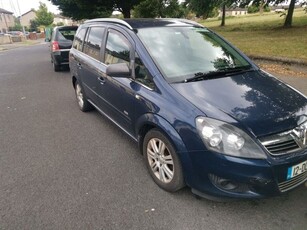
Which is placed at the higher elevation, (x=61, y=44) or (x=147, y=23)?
(x=147, y=23)

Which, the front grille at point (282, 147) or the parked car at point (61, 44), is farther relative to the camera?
the parked car at point (61, 44)

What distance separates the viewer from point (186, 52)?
338 centimetres

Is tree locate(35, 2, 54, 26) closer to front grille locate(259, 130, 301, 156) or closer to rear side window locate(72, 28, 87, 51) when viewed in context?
rear side window locate(72, 28, 87, 51)

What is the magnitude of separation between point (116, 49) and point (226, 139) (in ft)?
6.78

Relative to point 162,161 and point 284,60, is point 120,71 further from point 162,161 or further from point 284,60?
point 284,60

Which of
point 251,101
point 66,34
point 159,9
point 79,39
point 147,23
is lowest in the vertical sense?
point 159,9

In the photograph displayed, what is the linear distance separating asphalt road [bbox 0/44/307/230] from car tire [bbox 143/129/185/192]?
0.12 meters

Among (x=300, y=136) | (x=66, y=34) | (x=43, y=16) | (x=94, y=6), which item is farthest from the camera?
(x=43, y=16)

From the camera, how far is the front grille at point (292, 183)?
2.36m

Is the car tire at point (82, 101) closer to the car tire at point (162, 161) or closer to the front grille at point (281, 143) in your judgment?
the car tire at point (162, 161)

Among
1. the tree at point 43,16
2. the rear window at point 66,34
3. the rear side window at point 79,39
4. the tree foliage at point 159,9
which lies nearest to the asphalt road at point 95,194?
the rear side window at point 79,39

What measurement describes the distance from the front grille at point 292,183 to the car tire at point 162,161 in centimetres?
89

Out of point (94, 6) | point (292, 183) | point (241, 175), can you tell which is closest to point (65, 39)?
point (94, 6)

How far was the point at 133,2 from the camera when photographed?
55.8 ft
